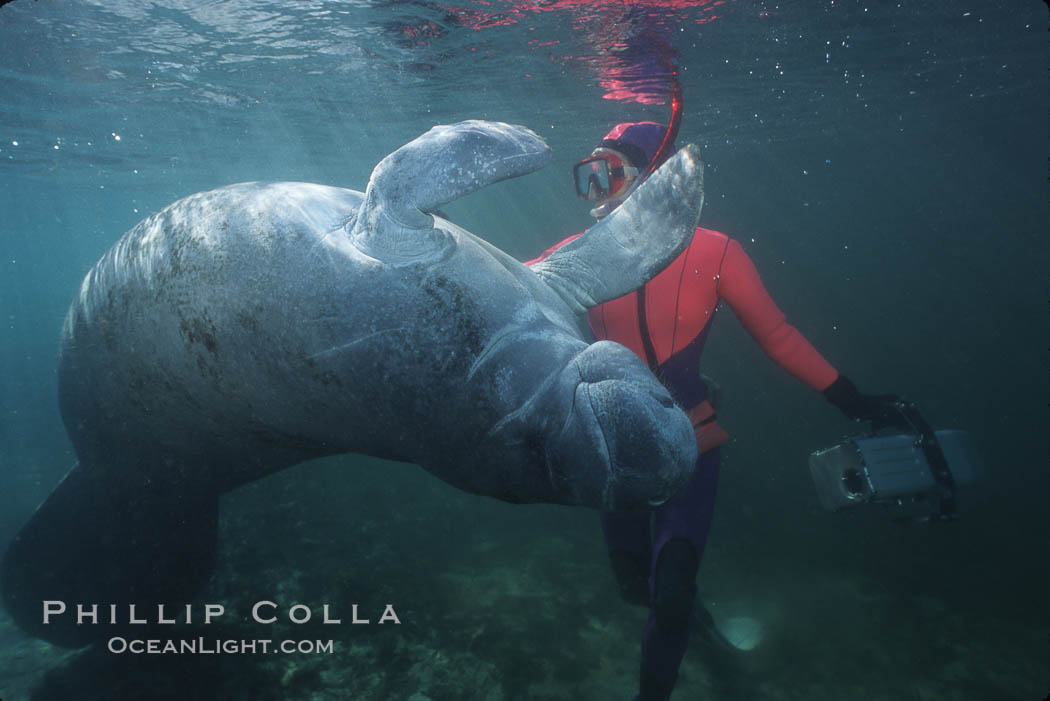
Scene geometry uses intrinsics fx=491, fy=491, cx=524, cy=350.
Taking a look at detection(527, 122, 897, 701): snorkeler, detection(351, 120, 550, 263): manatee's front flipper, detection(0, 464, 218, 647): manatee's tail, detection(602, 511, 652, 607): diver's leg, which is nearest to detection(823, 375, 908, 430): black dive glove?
detection(527, 122, 897, 701): snorkeler

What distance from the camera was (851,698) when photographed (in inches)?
198

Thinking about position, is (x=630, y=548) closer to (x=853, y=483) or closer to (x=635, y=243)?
(x=853, y=483)

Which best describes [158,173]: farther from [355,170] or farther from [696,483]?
[696,483]

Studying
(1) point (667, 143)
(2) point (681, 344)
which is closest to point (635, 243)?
(1) point (667, 143)

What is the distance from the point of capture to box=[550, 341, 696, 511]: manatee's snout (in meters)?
1.25

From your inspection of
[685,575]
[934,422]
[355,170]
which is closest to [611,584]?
[685,575]

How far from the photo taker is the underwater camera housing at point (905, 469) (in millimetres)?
3266

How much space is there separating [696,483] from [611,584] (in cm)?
402

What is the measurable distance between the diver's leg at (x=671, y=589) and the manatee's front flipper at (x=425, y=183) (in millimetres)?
2687

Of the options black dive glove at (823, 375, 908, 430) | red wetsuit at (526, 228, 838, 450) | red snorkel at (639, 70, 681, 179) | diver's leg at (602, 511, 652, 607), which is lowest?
diver's leg at (602, 511, 652, 607)

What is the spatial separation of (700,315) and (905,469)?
5.54ft

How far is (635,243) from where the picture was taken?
2197 mm

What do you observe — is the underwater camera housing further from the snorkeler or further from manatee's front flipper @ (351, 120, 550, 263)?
manatee's front flipper @ (351, 120, 550, 263)

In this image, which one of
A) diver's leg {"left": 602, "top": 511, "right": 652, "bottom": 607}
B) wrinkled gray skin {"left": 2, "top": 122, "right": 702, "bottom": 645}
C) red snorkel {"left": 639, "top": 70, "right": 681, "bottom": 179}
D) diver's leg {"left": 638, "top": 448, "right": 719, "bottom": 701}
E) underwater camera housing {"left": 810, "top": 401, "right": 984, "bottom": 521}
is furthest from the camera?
diver's leg {"left": 602, "top": 511, "right": 652, "bottom": 607}
